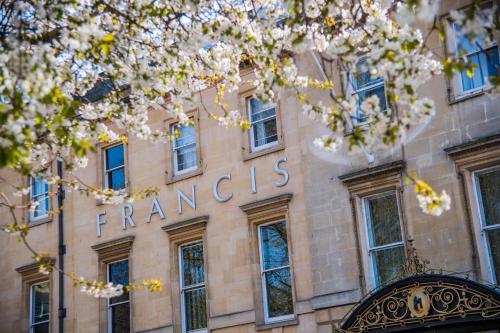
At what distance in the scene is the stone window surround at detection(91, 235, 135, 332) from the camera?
23.0m

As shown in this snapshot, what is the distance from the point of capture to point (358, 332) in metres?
16.8

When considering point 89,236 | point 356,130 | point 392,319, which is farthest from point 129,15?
point 89,236

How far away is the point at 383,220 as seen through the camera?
18406 mm

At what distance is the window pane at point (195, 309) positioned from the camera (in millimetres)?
21297

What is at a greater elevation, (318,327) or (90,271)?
(90,271)

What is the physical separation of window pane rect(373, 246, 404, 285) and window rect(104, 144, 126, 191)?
844 centimetres

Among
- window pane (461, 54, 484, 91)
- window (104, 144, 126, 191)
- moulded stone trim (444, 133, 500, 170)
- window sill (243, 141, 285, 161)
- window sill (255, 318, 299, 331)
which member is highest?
window (104, 144, 126, 191)

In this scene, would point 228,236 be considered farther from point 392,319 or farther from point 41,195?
point 41,195

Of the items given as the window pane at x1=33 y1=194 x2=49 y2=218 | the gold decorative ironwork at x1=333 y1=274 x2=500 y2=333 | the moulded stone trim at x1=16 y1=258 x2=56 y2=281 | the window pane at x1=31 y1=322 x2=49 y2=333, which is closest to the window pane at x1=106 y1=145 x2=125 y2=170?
the window pane at x1=33 y1=194 x2=49 y2=218

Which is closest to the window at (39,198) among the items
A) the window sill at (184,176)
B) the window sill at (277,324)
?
the window sill at (184,176)

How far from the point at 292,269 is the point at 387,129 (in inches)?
398

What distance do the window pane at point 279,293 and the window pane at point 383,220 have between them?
2429 mm

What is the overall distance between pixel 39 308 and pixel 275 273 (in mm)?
8388

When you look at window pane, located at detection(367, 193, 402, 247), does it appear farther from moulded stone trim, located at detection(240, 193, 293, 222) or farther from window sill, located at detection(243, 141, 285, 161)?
window sill, located at detection(243, 141, 285, 161)
